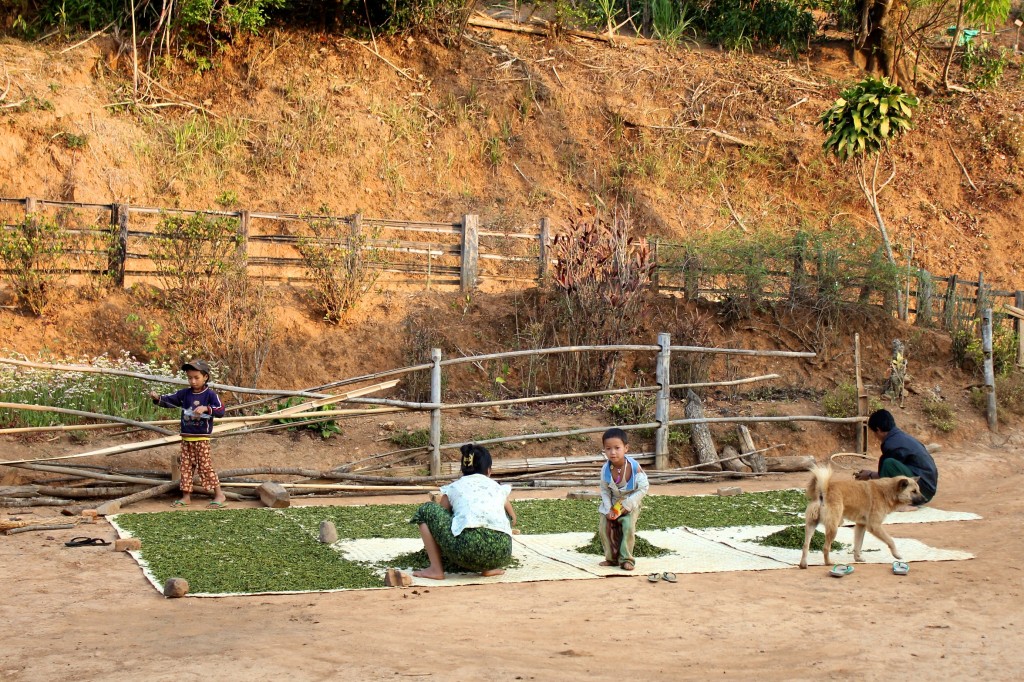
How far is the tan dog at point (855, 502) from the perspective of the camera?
5516 mm

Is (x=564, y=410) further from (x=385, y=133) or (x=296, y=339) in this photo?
(x=385, y=133)

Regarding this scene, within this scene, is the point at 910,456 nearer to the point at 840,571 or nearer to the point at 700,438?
the point at 840,571

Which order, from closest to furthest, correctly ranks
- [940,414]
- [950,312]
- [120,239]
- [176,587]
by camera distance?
[176,587]
[940,414]
[120,239]
[950,312]

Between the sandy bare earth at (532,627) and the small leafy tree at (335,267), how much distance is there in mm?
6584

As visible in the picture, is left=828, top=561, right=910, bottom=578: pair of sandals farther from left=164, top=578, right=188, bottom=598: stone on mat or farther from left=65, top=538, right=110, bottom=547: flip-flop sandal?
left=65, top=538, right=110, bottom=547: flip-flop sandal

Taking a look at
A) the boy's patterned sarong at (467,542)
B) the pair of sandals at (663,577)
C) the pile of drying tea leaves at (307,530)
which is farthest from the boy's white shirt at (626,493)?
the boy's patterned sarong at (467,542)

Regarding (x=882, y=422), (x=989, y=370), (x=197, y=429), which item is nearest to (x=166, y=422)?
(x=197, y=429)

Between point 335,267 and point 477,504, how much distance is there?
24.6 ft

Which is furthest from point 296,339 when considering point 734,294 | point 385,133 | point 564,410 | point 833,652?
point 833,652

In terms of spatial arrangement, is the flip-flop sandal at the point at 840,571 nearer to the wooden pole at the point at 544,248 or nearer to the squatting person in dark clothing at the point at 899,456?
the squatting person in dark clothing at the point at 899,456

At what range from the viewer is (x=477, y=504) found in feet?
17.0

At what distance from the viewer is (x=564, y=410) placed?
34.7 ft

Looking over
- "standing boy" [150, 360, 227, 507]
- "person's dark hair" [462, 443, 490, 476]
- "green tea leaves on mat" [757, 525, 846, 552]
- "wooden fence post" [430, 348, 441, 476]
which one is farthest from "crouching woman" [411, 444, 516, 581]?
"wooden fence post" [430, 348, 441, 476]

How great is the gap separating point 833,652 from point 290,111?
1495cm
